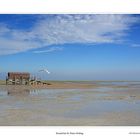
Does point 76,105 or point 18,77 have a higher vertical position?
point 18,77

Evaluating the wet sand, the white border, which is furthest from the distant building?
the white border

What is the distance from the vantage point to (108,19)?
3.37 meters

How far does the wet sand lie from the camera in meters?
3.39

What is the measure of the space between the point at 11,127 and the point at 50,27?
2.21 ft

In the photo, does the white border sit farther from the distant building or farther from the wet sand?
the distant building

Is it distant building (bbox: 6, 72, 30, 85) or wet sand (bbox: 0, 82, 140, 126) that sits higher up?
distant building (bbox: 6, 72, 30, 85)

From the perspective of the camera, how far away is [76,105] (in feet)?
11.2

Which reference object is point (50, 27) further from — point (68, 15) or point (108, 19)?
point (108, 19)
